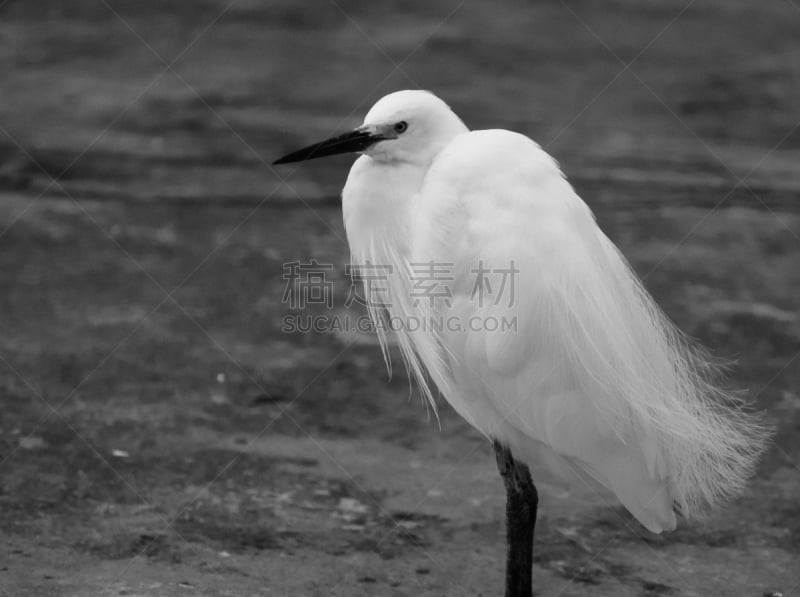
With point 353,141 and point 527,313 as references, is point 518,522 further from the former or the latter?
point 353,141

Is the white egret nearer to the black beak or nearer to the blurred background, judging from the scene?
the black beak

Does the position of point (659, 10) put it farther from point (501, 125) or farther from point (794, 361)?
point (794, 361)

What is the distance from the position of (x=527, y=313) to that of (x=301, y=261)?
2.79 m

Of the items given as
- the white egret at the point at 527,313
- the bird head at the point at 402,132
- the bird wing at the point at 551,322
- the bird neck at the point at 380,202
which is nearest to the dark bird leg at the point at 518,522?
the white egret at the point at 527,313

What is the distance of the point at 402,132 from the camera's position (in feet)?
10.3

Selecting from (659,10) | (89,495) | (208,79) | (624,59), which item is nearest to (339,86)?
(208,79)

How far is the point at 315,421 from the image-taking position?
4.29m

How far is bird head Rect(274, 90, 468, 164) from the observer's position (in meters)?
3.09

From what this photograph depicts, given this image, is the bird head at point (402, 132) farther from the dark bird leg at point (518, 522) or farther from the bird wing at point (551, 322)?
the dark bird leg at point (518, 522)

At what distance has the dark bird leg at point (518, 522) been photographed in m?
3.23

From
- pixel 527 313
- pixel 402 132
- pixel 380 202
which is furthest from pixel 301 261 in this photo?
pixel 527 313

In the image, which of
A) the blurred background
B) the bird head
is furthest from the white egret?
the blurred background

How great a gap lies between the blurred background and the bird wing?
0.49 m

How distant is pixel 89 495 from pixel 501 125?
4838 mm
